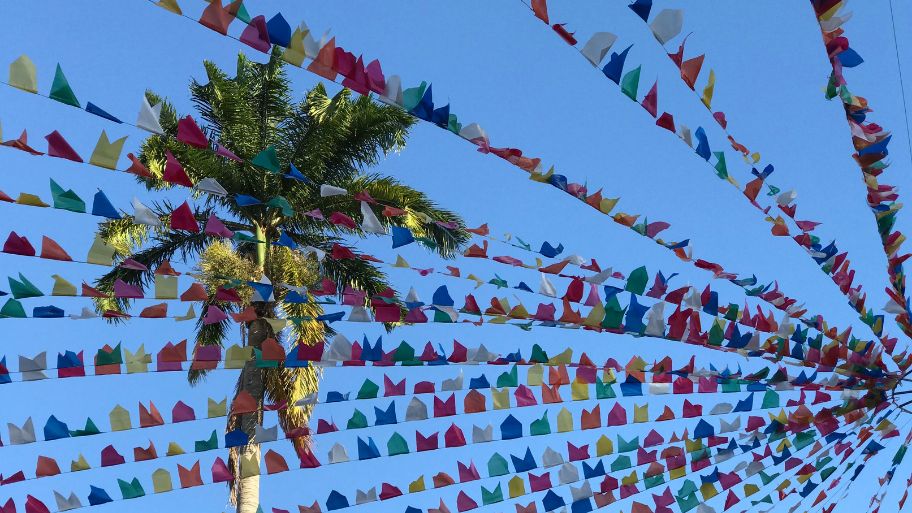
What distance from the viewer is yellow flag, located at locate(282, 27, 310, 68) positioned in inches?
153

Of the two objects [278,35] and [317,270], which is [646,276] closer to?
[278,35]

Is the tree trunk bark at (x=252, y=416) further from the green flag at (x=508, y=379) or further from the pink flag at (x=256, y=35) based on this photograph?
the pink flag at (x=256, y=35)

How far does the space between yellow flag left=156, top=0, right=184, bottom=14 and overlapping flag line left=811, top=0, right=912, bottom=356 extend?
8.00 feet

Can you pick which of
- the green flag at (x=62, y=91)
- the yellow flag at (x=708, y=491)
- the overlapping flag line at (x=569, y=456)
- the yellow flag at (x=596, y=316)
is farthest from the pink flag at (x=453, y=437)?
the green flag at (x=62, y=91)

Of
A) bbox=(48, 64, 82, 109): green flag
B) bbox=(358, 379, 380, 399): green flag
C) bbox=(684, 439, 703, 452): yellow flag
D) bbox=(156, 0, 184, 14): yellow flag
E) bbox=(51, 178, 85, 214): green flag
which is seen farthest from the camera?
bbox=(684, 439, 703, 452): yellow flag

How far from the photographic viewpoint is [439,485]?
592cm

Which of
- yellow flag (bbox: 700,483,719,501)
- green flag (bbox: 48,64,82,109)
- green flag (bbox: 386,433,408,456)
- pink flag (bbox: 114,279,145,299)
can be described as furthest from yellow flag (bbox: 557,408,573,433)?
green flag (bbox: 48,64,82,109)

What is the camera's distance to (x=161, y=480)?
17.6ft

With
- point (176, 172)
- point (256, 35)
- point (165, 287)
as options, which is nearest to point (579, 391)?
point (165, 287)

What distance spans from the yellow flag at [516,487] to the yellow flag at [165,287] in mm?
2321

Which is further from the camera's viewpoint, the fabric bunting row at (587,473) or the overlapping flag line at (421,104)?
the fabric bunting row at (587,473)

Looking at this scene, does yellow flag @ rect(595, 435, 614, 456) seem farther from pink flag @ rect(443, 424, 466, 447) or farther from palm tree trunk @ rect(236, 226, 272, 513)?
palm tree trunk @ rect(236, 226, 272, 513)

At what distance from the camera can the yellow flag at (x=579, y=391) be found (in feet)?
19.7

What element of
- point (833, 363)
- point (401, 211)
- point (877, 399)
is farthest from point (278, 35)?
point (877, 399)
